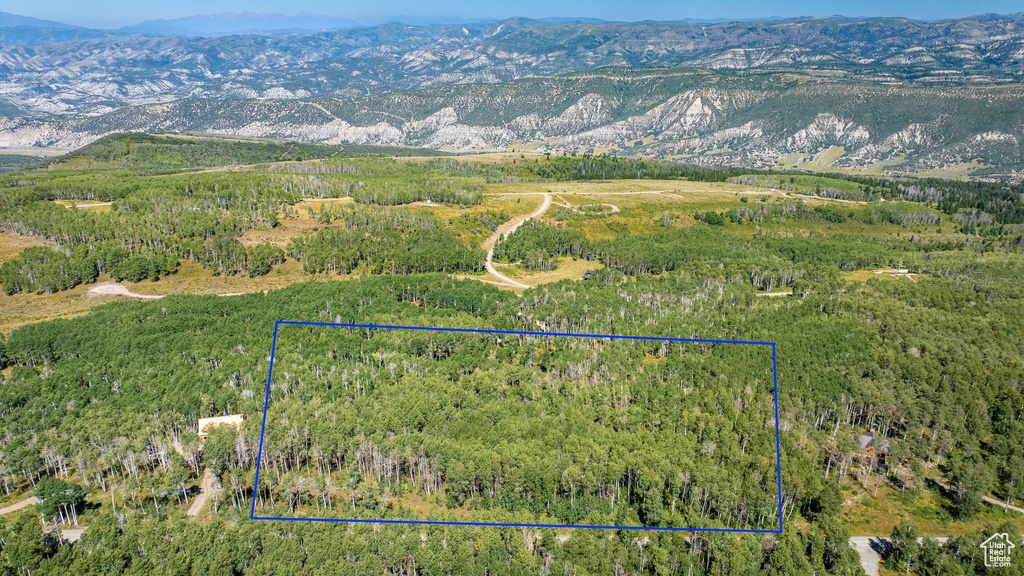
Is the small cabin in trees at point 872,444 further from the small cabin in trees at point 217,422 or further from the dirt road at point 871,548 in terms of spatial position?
the small cabin in trees at point 217,422

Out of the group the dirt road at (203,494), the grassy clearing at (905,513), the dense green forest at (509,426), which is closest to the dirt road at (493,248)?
the dense green forest at (509,426)

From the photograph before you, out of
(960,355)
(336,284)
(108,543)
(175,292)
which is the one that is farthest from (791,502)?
(175,292)

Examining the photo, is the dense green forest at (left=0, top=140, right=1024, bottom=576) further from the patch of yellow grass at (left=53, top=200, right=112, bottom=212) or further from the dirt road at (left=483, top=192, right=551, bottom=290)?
the patch of yellow grass at (left=53, top=200, right=112, bottom=212)

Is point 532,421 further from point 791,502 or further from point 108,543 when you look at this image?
point 108,543

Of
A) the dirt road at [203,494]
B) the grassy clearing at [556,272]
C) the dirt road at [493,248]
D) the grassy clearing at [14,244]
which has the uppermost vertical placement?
the grassy clearing at [14,244]

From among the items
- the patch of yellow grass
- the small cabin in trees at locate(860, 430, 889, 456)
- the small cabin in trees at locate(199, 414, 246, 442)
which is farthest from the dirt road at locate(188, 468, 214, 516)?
the patch of yellow grass

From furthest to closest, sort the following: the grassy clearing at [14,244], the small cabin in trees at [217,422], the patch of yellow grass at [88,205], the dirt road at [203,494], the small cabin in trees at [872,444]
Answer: the patch of yellow grass at [88,205] → the grassy clearing at [14,244] → the small cabin in trees at [872,444] → the small cabin in trees at [217,422] → the dirt road at [203,494]
